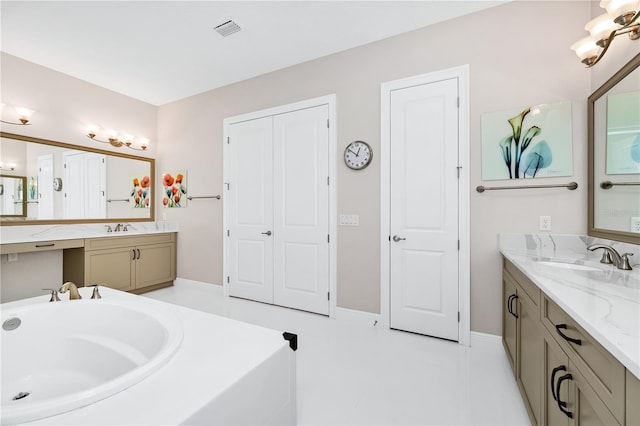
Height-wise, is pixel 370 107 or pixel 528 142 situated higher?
pixel 370 107

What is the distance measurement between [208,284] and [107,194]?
1830 mm

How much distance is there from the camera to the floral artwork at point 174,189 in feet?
13.3

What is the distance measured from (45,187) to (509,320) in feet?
15.8

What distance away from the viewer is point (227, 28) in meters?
2.58

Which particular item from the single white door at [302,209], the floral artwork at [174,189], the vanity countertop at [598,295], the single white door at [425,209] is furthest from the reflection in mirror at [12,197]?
the vanity countertop at [598,295]

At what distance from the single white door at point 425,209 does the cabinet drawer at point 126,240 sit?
10.5 ft

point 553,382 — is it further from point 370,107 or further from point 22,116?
point 22,116

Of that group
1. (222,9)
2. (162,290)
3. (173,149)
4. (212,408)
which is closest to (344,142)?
(222,9)

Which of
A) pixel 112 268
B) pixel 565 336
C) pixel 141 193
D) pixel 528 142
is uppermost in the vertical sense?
pixel 528 142

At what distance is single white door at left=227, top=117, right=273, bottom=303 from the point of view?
3.35 m

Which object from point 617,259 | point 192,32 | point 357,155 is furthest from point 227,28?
point 617,259

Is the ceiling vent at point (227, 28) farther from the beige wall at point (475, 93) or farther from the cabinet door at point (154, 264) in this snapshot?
the cabinet door at point (154, 264)

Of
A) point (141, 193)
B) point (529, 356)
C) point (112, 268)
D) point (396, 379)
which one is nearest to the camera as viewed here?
point (529, 356)

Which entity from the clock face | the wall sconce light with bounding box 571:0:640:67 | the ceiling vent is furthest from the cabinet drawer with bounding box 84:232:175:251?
the wall sconce light with bounding box 571:0:640:67
